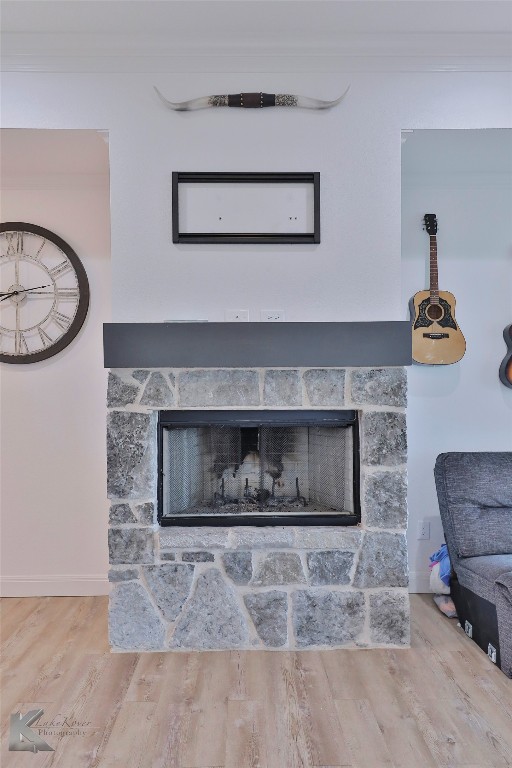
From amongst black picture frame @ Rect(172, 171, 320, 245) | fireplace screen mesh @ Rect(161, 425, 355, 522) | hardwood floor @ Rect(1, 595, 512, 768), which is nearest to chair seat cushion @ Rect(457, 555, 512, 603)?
hardwood floor @ Rect(1, 595, 512, 768)

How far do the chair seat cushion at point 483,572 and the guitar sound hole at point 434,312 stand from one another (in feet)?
4.02

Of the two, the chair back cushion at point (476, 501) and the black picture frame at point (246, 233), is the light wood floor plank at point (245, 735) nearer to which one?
the chair back cushion at point (476, 501)

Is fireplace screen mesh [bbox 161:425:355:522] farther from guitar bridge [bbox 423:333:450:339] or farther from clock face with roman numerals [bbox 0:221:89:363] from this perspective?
clock face with roman numerals [bbox 0:221:89:363]

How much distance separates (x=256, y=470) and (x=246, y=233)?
1.08 metres

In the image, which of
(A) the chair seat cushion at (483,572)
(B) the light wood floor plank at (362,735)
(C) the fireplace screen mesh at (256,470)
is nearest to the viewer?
(B) the light wood floor plank at (362,735)

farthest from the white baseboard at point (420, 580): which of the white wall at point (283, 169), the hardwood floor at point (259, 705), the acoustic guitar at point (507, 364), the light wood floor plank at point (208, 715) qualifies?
the white wall at point (283, 169)

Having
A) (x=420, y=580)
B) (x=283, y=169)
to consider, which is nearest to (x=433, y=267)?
(x=283, y=169)

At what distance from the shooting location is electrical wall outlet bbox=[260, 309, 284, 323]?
2635mm

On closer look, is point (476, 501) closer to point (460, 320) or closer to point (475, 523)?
point (475, 523)

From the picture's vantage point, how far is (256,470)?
9.11 ft

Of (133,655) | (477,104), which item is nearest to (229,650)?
(133,655)

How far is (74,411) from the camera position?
3.37m

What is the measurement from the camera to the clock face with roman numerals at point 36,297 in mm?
3332

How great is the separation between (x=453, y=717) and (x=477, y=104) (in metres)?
2.47
